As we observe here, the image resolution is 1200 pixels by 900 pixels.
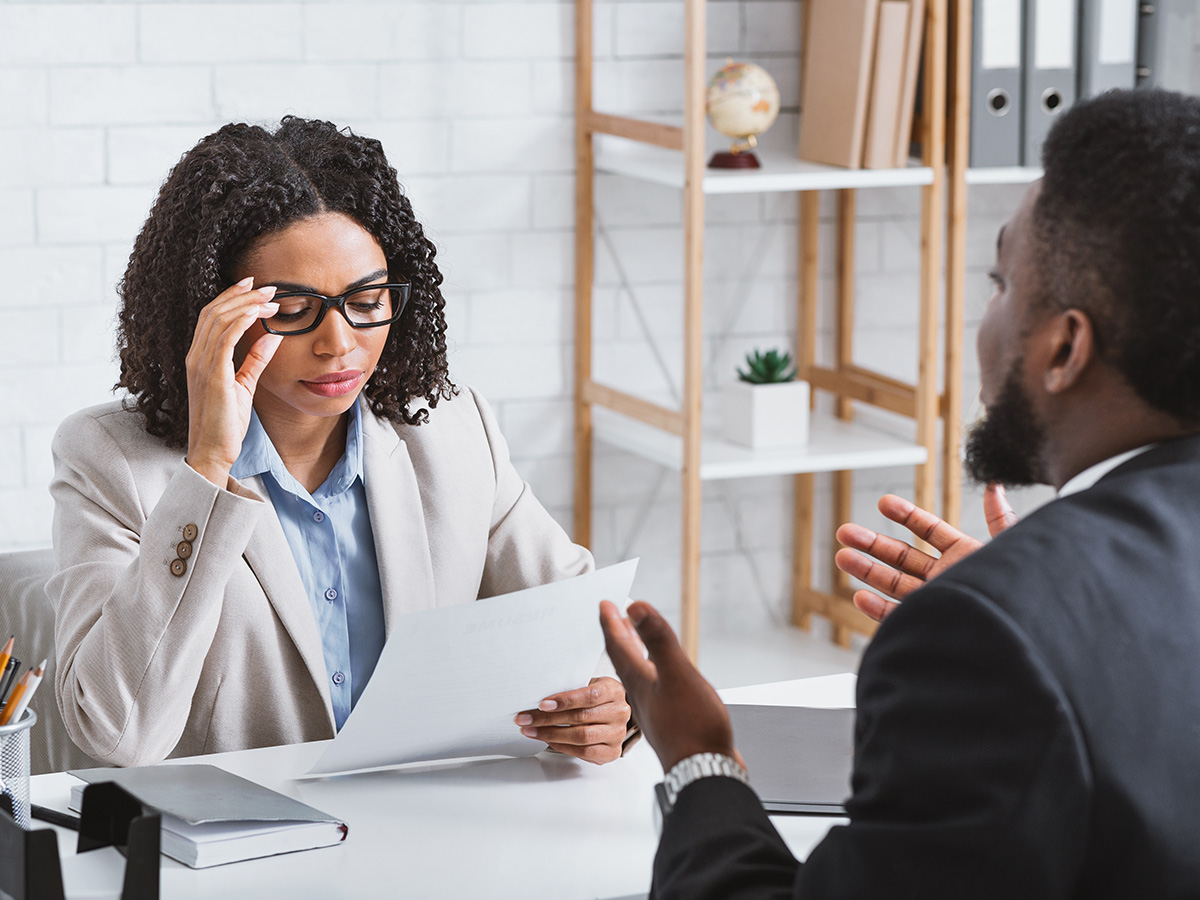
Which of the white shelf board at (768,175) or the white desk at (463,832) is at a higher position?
the white shelf board at (768,175)

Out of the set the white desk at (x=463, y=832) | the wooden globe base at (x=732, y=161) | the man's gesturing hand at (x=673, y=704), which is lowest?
the white desk at (x=463, y=832)

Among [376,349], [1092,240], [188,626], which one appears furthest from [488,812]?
[1092,240]

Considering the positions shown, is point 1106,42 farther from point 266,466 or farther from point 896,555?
point 266,466

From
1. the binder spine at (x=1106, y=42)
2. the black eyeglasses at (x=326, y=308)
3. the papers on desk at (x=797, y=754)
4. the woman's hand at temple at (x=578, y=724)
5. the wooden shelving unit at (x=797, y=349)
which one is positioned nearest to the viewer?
the papers on desk at (x=797, y=754)

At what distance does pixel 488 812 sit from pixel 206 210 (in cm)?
73

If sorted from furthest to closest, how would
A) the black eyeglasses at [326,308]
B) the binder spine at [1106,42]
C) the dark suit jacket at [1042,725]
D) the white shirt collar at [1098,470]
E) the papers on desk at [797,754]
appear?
the binder spine at [1106,42]
the black eyeglasses at [326,308]
the papers on desk at [797,754]
the white shirt collar at [1098,470]
the dark suit jacket at [1042,725]

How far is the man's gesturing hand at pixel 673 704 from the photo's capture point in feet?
3.09

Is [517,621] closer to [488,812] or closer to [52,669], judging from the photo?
[488,812]

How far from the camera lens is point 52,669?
1.59 m

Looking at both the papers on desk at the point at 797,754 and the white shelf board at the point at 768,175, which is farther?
the white shelf board at the point at 768,175

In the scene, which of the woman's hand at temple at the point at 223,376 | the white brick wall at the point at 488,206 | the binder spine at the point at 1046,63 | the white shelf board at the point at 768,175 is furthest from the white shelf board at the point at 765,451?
the woman's hand at temple at the point at 223,376

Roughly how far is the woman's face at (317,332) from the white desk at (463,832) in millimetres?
390

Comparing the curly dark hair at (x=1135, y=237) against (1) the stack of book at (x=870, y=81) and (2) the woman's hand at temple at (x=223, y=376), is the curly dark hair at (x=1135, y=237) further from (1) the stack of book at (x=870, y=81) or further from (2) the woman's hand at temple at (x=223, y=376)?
(1) the stack of book at (x=870, y=81)

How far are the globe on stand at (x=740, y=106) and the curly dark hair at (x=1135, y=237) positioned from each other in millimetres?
1879
